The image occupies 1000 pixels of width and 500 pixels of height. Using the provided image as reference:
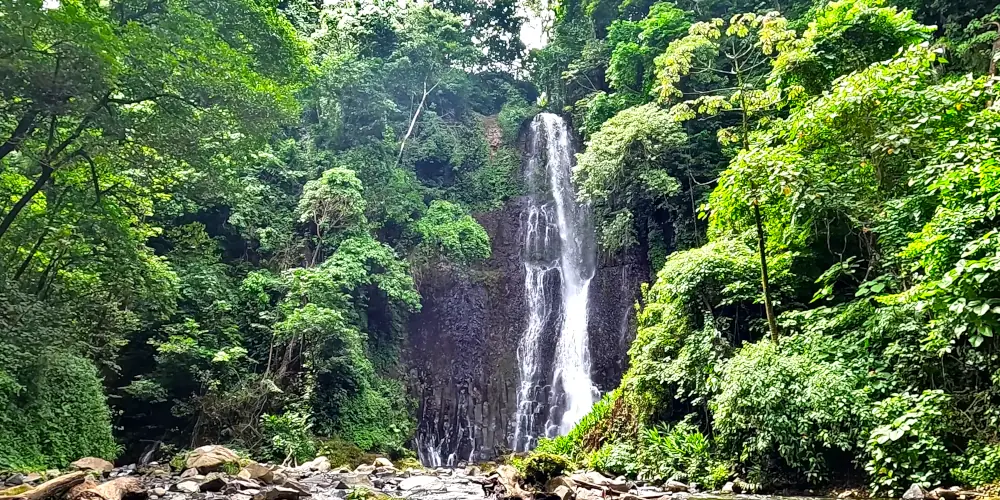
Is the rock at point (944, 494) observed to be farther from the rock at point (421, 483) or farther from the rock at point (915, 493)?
the rock at point (421, 483)

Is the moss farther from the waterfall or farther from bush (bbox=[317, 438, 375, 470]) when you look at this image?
the waterfall

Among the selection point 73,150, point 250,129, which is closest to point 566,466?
point 250,129

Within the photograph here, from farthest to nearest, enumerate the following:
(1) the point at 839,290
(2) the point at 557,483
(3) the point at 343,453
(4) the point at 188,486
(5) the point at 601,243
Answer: (5) the point at 601,243 → (3) the point at 343,453 → (1) the point at 839,290 → (4) the point at 188,486 → (2) the point at 557,483

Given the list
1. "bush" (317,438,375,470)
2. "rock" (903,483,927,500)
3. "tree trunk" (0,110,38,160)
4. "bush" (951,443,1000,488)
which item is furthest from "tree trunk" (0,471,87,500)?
"bush" (317,438,375,470)

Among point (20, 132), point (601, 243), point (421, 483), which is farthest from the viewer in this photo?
point (601, 243)

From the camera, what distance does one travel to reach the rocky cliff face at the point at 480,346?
55.3 ft

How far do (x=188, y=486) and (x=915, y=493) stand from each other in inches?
294

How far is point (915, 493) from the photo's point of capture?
4914 mm

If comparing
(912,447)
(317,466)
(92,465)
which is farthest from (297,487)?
(912,447)

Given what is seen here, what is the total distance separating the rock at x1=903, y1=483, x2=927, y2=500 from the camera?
15.8 ft

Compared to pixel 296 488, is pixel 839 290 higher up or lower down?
higher up

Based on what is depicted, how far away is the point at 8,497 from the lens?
15.4 ft

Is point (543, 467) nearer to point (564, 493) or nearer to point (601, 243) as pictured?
point (564, 493)

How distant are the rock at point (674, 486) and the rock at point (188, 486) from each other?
551 cm
